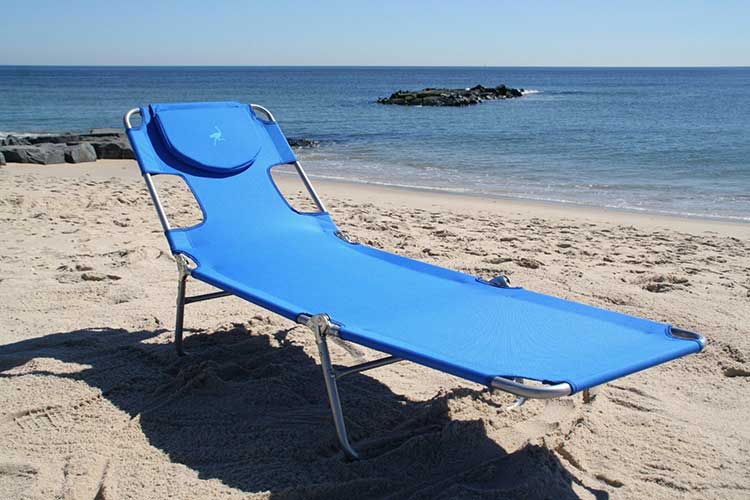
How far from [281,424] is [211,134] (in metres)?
1.93

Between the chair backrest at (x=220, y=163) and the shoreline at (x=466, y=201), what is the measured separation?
3.58m

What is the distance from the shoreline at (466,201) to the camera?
698 centimetres

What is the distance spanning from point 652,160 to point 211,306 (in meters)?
10.6

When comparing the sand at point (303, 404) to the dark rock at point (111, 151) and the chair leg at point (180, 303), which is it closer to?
the chair leg at point (180, 303)

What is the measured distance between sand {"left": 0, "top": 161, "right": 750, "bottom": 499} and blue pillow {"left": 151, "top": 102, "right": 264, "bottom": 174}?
810mm

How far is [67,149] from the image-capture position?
10.8 meters

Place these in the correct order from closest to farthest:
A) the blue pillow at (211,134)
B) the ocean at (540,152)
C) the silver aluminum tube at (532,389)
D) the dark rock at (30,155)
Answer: the silver aluminum tube at (532,389)
the blue pillow at (211,134)
the ocean at (540,152)
the dark rock at (30,155)

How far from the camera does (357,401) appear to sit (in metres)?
2.92

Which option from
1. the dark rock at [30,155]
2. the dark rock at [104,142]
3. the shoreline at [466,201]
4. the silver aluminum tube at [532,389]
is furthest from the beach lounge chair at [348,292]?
the dark rock at [104,142]

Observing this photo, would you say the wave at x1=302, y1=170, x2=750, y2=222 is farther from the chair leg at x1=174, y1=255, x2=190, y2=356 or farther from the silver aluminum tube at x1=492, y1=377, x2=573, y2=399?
the silver aluminum tube at x1=492, y1=377, x2=573, y2=399

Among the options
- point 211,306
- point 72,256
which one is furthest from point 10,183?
point 211,306

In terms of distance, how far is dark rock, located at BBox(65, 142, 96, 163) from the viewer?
1068 cm

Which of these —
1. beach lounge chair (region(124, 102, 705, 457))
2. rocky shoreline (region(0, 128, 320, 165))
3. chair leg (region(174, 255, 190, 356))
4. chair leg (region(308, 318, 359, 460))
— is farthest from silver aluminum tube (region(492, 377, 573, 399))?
rocky shoreline (region(0, 128, 320, 165))

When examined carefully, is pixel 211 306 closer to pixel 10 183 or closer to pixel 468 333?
pixel 468 333
